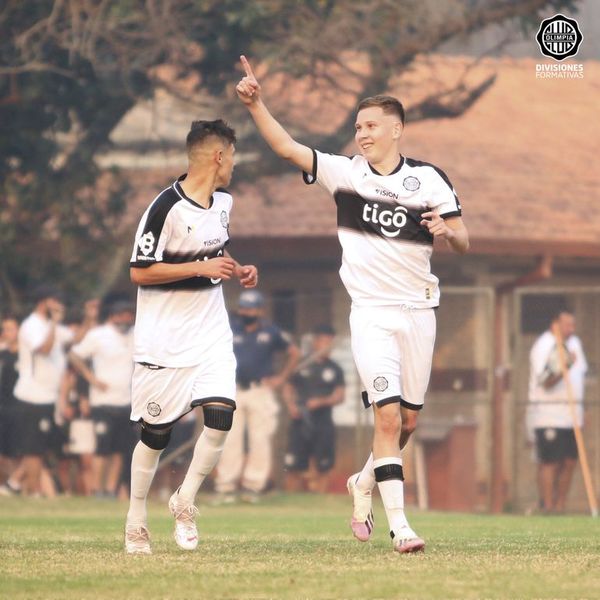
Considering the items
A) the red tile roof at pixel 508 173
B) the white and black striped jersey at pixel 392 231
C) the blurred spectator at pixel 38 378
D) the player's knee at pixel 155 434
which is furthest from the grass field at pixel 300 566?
the red tile roof at pixel 508 173

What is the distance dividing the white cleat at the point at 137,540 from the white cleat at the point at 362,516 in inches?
45.8

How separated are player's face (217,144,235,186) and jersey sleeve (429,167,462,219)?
1.03 meters

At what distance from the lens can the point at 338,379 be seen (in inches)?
757

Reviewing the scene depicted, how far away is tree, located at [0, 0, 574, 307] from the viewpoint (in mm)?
19797

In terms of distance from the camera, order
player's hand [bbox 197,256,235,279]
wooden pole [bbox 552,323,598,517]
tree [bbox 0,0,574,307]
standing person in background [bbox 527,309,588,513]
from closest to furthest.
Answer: player's hand [bbox 197,256,235,279] → wooden pole [bbox 552,323,598,517] → standing person in background [bbox 527,309,588,513] → tree [bbox 0,0,574,307]

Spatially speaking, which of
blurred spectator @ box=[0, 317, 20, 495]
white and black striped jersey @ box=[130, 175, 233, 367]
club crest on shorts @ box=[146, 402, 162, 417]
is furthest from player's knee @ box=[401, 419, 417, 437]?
blurred spectator @ box=[0, 317, 20, 495]

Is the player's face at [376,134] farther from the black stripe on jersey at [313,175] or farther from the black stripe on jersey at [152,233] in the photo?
the black stripe on jersey at [152,233]

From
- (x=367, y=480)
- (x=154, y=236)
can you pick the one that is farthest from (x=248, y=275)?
(x=367, y=480)

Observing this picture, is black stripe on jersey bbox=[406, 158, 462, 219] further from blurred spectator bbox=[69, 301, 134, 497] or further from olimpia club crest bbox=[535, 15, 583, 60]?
olimpia club crest bbox=[535, 15, 583, 60]

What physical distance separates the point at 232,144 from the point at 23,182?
1268 cm

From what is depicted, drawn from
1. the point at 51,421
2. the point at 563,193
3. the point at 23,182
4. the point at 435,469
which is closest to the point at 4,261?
the point at 23,182

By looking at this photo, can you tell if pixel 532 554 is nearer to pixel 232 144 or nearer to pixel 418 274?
pixel 418 274

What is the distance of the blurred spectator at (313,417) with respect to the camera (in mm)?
18984

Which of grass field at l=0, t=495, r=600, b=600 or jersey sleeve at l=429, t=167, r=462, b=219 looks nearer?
grass field at l=0, t=495, r=600, b=600
